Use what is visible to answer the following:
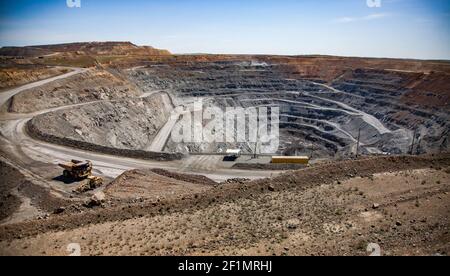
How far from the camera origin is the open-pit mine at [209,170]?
15.4 metres

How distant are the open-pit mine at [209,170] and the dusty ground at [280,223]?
8 centimetres

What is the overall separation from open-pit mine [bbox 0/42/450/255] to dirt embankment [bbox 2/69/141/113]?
0.23 metres

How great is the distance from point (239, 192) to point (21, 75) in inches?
2070

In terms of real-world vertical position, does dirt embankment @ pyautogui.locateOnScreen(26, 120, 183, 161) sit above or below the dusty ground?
below

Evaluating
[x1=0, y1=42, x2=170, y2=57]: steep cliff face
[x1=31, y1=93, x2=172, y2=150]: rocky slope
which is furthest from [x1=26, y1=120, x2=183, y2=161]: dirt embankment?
[x1=0, y1=42, x2=170, y2=57]: steep cliff face

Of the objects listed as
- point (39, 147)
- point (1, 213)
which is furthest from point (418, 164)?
point (39, 147)

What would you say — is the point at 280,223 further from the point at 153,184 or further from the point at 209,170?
the point at 209,170

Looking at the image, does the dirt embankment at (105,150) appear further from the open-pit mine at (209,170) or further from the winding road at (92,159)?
the winding road at (92,159)

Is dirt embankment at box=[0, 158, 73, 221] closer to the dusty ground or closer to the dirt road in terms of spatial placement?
the dusty ground

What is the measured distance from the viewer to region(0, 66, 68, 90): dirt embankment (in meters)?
54.3

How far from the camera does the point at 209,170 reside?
112 feet
